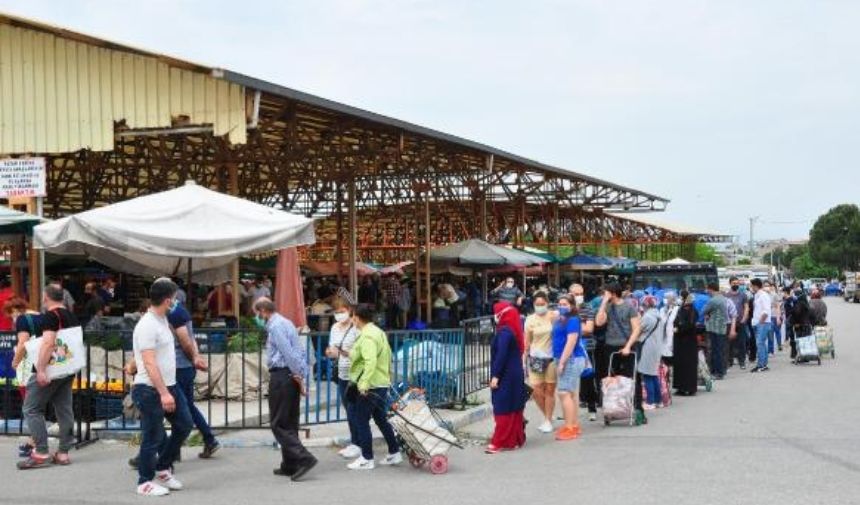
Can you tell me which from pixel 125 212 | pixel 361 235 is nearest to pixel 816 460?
pixel 125 212

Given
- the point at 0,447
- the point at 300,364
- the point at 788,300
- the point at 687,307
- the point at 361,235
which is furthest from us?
the point at 361,235

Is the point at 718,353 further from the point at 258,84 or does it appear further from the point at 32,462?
the point at 32,462

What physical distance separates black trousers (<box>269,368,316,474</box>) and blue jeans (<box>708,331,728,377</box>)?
33.6 feet

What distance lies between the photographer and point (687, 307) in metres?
14.7

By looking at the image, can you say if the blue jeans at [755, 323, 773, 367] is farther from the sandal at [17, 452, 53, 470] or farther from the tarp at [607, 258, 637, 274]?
the tarp at [607, 258, 637, 274]

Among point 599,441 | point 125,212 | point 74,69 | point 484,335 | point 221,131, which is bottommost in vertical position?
point 599,441

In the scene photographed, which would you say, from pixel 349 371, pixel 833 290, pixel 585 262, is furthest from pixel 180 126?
pixel 833 290

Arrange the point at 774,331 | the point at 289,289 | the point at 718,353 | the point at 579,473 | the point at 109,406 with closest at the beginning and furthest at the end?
the point at 579,473 < the point at 109,406 < the point at 289,289 < the point at 718,353 < the point at 774,331

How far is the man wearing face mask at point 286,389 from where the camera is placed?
27.8 feet

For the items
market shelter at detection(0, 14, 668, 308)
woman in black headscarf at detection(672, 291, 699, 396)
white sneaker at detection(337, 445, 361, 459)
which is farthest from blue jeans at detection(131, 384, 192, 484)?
woman in black headscarf at detection(672, 291, 699, 396)

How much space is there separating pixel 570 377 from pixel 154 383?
4884 mm

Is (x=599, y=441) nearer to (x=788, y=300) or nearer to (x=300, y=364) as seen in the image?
(x=300, y=364)

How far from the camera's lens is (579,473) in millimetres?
8672

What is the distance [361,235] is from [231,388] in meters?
32.0
